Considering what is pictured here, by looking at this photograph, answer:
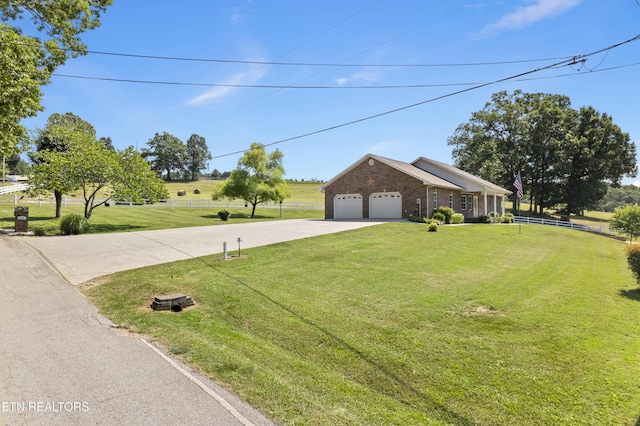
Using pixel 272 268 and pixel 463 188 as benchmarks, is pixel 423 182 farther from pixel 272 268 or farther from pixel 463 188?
pixel 272 268

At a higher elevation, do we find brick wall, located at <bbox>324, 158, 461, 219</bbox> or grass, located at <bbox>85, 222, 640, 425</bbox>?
brick wall, located at <bbox>324, 158, 461, 219</bbox>

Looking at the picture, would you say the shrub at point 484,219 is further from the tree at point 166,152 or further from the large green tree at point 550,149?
the tree at point 166,152

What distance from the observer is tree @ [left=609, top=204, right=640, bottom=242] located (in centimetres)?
2928

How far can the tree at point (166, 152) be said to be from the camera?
98.8m

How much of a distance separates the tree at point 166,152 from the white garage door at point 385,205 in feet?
273

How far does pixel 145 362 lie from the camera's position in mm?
4898

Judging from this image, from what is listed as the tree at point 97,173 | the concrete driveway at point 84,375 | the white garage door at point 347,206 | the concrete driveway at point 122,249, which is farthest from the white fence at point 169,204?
the concrete driveway at point 84,375

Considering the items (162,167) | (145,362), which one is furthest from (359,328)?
(162,167)

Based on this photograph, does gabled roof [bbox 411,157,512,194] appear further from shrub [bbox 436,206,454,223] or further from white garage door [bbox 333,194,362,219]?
white garage door [bbox 333,194,362,219]

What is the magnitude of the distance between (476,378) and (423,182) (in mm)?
23015

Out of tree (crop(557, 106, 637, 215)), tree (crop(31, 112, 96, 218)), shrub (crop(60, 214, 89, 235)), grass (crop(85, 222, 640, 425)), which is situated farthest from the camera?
tree (crop(557, 106, 637, 215))

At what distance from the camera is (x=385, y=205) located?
29375 mm

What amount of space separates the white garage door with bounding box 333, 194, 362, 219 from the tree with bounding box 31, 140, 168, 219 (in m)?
14.7

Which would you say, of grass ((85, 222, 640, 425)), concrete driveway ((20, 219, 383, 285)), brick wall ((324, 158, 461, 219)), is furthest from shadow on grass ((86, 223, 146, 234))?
brick wall ((324, 158, 461, 219))
